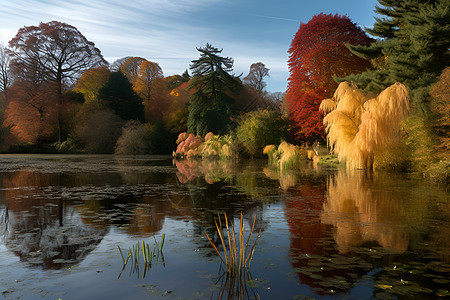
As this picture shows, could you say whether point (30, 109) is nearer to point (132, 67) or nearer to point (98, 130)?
point (98, 130)

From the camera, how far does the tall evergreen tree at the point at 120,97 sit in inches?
1623

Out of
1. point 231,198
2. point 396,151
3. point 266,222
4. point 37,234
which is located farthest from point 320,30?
point 37,234

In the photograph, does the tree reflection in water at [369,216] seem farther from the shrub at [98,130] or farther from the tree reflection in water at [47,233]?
the shrub at [98,130]

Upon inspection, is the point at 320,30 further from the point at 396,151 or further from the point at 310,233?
the point at 310,233

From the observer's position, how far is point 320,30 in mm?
23859

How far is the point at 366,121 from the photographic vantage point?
14.5 m

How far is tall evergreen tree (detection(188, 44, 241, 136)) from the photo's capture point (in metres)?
36.2

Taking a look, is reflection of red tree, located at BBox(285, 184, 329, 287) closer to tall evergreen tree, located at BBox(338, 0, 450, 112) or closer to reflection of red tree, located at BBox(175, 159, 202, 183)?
reflection of red tree, located at BBox(175, 159, 202, 183)

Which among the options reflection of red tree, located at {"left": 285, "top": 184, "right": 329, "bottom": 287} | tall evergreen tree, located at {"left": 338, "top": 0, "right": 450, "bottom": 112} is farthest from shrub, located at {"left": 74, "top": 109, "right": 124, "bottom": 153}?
reflection of red tree, located at {"left": 285, "top": 184, "right": 329, "bottom": 287}

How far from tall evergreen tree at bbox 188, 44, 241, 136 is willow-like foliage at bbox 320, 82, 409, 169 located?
2007 centimetres

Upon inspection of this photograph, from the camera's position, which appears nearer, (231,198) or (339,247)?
(339,247)

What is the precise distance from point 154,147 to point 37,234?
34664 mm

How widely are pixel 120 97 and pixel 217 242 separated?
3853cm

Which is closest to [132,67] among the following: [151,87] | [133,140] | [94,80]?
[151,87]
